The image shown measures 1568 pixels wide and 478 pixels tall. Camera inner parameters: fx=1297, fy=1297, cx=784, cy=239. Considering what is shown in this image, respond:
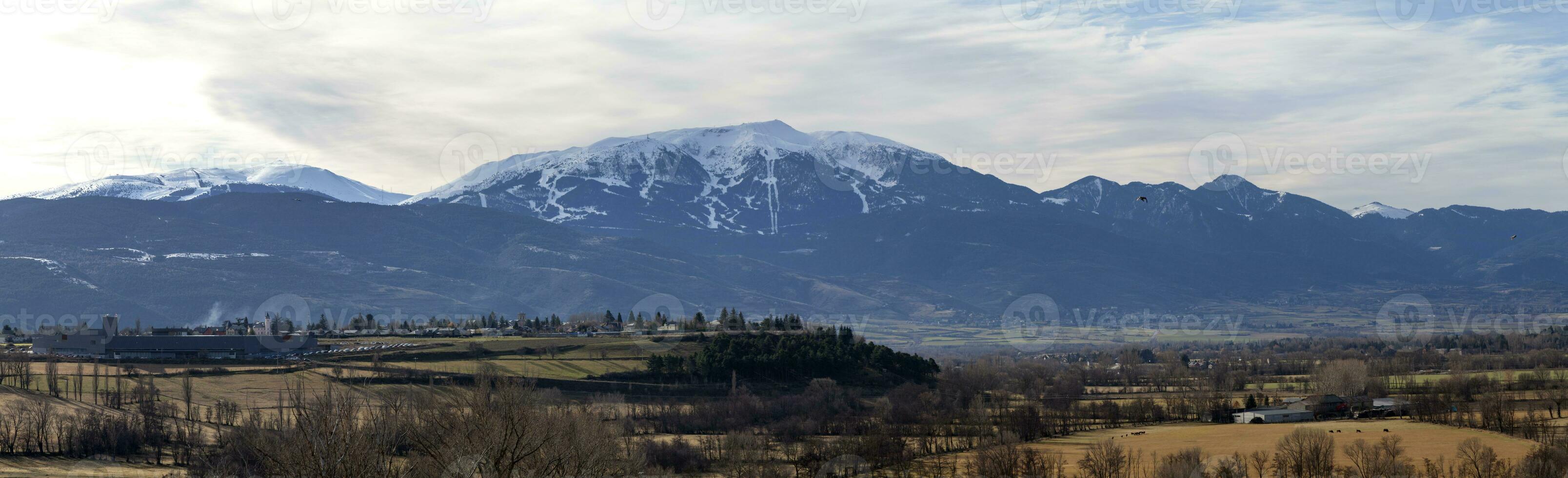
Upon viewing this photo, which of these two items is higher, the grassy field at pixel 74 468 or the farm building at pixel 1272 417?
the grassy field at pixel 74 468

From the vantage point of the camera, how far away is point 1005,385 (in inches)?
7047

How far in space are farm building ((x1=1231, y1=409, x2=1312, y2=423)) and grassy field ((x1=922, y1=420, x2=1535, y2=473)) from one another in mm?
2353

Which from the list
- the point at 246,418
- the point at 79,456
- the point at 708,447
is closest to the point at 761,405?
the point at 708,447

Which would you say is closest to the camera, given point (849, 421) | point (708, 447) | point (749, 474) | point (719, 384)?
Answer: point (749, 474)

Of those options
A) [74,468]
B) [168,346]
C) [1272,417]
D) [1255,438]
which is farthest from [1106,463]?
[168,346]

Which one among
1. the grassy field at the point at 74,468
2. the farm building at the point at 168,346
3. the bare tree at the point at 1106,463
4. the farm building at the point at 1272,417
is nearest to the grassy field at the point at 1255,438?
the bare tree at the point at 1106,463

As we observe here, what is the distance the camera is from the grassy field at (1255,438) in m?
107

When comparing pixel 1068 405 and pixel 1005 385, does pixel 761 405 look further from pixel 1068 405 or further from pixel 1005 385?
pixel 1005 385

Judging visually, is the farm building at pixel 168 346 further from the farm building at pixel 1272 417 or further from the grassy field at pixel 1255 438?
the farm building at pixel 1272 417

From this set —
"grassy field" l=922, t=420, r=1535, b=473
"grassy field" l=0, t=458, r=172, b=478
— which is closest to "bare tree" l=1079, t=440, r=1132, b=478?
"grassy field" l=922, t=420, r=1535, b=473

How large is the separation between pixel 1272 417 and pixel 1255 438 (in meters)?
21.1

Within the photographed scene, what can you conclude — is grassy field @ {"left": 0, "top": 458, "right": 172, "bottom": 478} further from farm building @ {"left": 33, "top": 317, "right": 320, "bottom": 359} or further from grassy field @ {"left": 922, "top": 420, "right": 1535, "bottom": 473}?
farm building @ {"left": 33, "top": 317, "right": 320, "bottom": 359}

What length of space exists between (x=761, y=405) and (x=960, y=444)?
84.1ft

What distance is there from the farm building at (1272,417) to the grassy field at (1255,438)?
2.35 m
